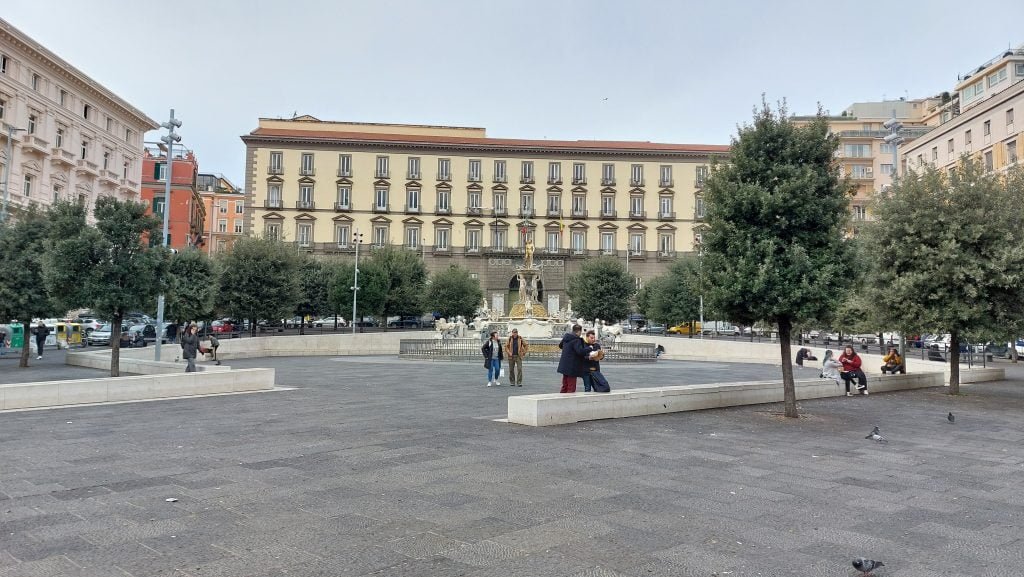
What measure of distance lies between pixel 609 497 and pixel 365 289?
43101 mm

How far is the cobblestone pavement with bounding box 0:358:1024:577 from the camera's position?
4.56m

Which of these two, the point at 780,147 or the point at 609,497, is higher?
the point at 780,147

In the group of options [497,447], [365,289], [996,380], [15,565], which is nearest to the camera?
[15,565]

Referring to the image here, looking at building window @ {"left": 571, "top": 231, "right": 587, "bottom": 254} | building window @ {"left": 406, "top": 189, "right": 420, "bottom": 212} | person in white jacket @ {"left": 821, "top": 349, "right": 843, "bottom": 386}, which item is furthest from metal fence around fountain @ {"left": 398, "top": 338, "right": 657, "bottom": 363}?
building window @ {"left": 571, "top": 231, "right": 587, "bottom": 254}

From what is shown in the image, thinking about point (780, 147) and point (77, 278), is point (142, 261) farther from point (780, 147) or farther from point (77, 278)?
point (780, 147)

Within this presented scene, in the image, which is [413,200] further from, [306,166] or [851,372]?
[851,372]

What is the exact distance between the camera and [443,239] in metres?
64.9

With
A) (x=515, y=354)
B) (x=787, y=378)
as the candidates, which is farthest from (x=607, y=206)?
(x=787, y=378)

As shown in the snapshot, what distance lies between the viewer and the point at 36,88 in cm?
4303

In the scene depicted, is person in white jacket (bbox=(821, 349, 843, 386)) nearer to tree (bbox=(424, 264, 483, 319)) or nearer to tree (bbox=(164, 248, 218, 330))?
tree (bbox=(164, 248, 218, 330))

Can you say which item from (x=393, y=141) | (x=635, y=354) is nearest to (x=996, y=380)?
(x=635, y=354)

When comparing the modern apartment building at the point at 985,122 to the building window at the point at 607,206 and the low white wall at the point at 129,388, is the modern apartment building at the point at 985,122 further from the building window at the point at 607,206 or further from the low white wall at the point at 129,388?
the low white wall at the point at 129,388

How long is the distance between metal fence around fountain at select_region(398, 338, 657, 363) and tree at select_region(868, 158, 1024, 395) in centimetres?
1504

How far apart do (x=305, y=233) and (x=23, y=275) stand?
4322cm
